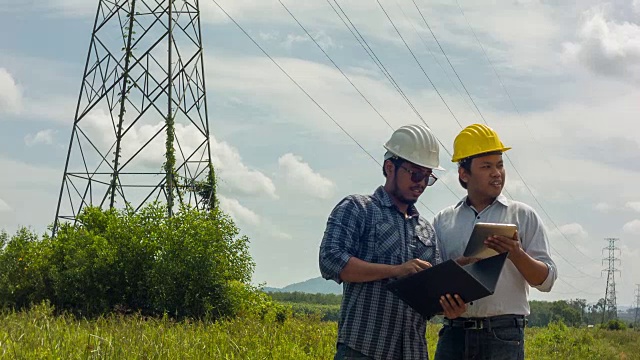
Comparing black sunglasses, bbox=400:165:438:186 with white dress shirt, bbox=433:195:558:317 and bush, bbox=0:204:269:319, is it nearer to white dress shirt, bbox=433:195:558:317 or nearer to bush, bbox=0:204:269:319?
white dress shirt, bbox=433:195:558:317

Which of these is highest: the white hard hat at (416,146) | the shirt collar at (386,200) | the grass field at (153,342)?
the white hard hat at (416,146)

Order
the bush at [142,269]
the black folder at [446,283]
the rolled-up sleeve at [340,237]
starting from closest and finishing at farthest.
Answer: the black folder at [446,283] → the rolled-up sleeve at [340,237] → the bush at [142,269]

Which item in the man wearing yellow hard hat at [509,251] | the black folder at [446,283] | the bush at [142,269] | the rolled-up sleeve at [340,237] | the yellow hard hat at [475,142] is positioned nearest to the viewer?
the black folder at [446,283]

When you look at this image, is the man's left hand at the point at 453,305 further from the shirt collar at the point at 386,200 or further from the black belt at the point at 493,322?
the shirt collar at the point at 386,200

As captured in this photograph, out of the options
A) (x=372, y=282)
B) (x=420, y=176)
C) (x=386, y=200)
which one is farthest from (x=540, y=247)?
(x=372, y=282)

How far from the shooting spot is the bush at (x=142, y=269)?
1566cm

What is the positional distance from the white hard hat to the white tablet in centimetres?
43

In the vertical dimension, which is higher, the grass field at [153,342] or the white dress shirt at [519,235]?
the white dress shirt at [519,235]

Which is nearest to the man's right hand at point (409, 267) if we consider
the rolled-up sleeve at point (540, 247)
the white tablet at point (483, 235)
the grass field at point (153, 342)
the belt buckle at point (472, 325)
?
the white tablet at point (483, 235)

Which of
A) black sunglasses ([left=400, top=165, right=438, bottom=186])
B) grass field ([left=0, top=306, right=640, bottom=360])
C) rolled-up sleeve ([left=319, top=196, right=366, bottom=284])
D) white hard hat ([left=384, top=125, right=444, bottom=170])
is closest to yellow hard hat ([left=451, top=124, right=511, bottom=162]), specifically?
white hard hat ([left=384, top=125, right=444, bottom=170])

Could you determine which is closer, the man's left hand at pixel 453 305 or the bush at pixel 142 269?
the man's left hand at pixel 453 305

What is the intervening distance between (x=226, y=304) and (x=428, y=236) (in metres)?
11.3

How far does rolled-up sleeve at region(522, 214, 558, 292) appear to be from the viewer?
5.03 metres

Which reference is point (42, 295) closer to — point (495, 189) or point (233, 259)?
point (233, 259)
